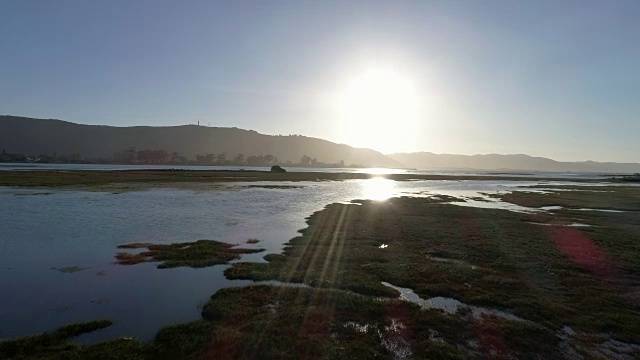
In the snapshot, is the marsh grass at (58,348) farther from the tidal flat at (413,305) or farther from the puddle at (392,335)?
the puddle at (392,335)

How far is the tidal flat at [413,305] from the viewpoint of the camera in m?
10.7

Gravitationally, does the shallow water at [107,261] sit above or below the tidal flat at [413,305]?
below

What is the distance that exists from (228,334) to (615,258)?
2391 cm

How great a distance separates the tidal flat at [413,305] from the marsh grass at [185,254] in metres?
1.67

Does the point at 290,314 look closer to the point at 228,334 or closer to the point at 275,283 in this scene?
the point at 228,334

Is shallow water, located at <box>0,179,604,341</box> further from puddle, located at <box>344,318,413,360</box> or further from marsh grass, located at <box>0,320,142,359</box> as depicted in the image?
puddle, located at <box>344,318,413,360</box>

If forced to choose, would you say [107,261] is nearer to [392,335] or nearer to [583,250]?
[392,335]

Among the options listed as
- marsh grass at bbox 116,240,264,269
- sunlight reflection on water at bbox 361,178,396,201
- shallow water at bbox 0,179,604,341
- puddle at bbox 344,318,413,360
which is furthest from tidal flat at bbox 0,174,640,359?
sunlight reflection on water at bbox 361,178,396,201

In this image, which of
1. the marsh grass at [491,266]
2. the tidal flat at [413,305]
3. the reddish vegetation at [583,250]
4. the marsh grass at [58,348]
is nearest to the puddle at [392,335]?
the tidal flat at [413,305]

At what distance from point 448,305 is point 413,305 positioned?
1.61 meters

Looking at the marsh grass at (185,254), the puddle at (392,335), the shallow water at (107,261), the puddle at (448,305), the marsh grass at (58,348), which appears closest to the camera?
the marsh grass at (58,348)

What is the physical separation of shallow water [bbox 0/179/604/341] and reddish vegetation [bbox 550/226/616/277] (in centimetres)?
1924

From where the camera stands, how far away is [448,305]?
14.6 metres

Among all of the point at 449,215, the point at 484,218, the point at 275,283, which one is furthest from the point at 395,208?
the point at 275,283
